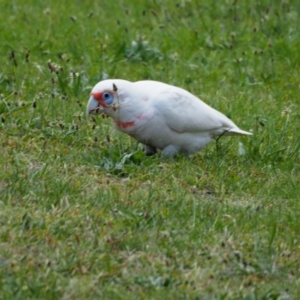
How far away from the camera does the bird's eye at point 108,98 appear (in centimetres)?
616

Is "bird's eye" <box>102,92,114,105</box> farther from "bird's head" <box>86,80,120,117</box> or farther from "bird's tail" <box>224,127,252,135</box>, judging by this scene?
"bird's tail" <box>224,127,252,135</box>

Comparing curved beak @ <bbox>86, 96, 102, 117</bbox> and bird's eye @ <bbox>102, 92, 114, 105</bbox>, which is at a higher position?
bird's eye @ <bbox>102, 92, 114, 105</bbox>

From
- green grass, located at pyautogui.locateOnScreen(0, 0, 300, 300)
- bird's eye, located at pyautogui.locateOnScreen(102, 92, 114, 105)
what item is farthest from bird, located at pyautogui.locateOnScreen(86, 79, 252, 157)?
green grass, located at pyautogui.locateOnScreen(0, 0, 300, 300)

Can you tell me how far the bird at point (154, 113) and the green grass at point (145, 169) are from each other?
0.14 m

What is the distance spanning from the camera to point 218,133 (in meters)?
Result: 6.54

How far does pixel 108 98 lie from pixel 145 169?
484mm

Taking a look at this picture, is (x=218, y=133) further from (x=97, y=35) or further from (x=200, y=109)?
(x=97, y=35)

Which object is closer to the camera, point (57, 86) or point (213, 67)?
point (57, 86)

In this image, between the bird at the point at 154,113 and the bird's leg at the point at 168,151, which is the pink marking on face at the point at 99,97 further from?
the bird's leg at the point at 168,151

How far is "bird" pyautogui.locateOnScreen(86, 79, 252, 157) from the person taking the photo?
242 inches

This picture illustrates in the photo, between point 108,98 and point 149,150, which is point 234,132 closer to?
point 149,150

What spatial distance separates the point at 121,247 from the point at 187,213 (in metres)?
0.59

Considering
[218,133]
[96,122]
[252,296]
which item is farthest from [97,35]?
[252,296]

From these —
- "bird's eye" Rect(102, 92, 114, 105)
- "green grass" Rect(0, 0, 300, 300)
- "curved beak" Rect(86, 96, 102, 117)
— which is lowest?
"green grass" Rect(0, 0, 300, 300)
